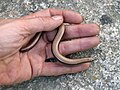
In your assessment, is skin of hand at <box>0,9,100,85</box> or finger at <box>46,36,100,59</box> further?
finger at <box>46,36,100,59</box>

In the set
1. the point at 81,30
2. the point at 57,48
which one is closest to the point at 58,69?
the point at 57,48

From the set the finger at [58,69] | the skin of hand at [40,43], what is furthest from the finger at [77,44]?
the finger at [58,69]

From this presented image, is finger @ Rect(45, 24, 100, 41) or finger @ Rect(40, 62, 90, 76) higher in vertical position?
finger @ Rect(45, 24, 100, 41)

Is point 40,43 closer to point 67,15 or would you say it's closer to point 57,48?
point 57,48

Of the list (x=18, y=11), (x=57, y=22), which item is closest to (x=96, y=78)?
(x=57, y=22)

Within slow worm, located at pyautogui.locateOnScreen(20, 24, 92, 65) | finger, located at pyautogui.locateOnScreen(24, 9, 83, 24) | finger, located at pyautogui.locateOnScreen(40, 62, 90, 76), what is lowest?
finger, located at pyautogui.locateOnScreen(40, 62, 90, 76)

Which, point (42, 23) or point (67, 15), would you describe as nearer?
point (42, 23)

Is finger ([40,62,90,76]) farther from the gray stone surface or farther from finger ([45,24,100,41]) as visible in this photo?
finger ([45,24,100,41])

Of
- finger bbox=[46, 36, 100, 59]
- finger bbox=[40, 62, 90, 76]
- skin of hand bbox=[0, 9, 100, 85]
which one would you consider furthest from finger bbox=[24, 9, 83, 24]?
finger bbox=[40, 62, 90, 76]

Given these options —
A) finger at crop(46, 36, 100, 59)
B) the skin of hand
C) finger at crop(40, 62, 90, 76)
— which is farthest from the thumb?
finger at crop(40, 62, 90, 76)
